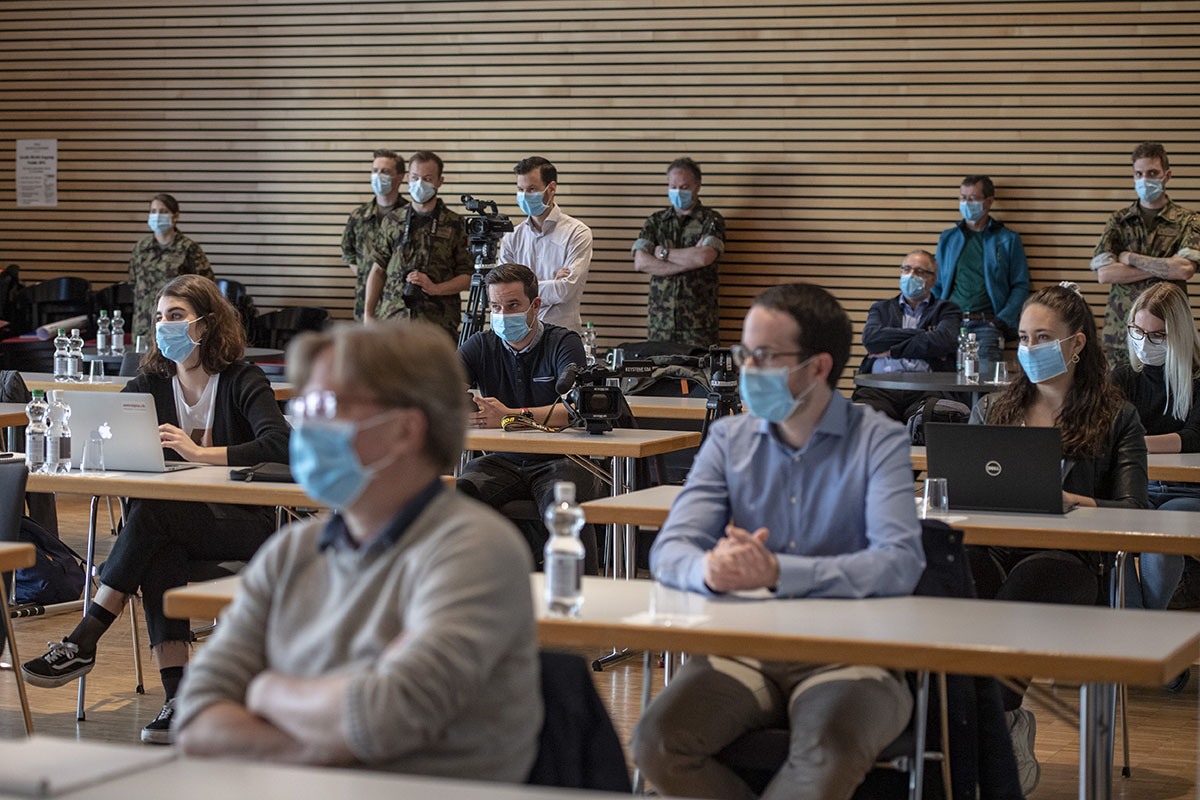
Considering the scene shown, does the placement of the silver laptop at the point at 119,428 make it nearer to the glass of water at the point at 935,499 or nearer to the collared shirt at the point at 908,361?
the glass of water at the point at 935,499

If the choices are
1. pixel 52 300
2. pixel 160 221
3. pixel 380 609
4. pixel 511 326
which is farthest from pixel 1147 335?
pixel 52 300

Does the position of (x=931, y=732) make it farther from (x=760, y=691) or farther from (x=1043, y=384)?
(x=1043, y=384)

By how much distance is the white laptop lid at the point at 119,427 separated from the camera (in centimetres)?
427

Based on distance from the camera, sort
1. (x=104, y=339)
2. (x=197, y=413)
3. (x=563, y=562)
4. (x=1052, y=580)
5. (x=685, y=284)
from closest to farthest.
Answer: (x=563, y=562)
(x=1052, y=580)
(x=197, y=413)
(x=104, y=339)
(x=685, y=284)

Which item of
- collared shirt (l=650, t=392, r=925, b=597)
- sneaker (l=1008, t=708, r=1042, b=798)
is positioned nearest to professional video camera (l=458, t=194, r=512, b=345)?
sneaker (l=1008, t=708, r=1042, b=798)

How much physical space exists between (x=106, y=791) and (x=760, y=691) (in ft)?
4.65

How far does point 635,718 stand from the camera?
449 centimetres

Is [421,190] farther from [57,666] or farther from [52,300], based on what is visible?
[57,666]

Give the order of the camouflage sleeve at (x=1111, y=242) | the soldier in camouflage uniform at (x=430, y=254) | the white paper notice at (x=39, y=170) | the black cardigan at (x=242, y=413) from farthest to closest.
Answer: the white paper notice at (x=39, y=170) < the soldier in camouflage uniform at (x=430, y=254) < the camouflage sleeve at (x=1111, y=242) < the black cardigan at (x=242, y=413)

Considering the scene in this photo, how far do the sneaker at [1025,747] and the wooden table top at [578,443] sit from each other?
68.8 inches

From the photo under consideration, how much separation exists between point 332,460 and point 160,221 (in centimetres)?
895

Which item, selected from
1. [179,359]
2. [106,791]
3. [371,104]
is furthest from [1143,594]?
[371,104]

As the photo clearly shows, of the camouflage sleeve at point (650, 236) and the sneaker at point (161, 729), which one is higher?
the camouflage sleeve at point (650, 236)

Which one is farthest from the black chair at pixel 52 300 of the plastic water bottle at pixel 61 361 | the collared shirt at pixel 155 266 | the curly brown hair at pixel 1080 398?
the curly brown hair at pixel 1080 398
